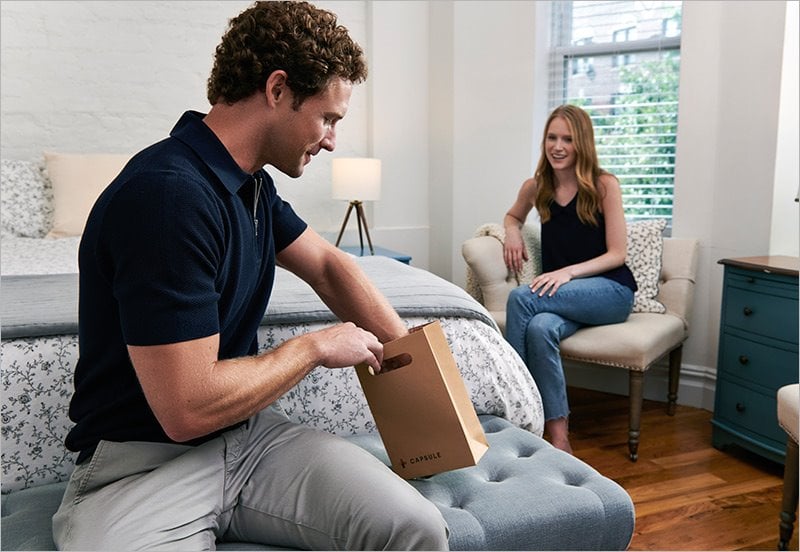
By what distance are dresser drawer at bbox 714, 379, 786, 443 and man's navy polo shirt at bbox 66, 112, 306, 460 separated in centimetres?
205

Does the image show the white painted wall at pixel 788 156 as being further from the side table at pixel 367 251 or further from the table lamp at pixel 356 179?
the table lamp at pixel 356 179

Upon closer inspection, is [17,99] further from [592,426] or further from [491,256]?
[592,426]

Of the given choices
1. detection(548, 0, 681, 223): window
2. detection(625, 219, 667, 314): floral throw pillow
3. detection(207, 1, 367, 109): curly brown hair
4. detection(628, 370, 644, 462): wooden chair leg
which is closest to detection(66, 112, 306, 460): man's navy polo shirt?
detection(207, 1, 367, 109): curly brown hair

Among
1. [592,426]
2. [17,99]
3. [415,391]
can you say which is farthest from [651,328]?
[17,99]

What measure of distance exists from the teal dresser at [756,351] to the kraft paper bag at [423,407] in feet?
5.35

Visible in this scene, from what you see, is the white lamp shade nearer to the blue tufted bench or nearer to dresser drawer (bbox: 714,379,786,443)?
dresser drawer (bbox: 714,379,786,443)

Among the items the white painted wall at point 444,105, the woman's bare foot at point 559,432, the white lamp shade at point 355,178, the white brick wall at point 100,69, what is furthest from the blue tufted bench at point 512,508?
the white brick wall at point 100,69

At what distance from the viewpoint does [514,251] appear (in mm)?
3395

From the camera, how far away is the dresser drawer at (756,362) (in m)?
2.70

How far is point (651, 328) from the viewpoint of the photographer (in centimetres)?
305

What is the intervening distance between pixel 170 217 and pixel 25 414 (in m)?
0.69

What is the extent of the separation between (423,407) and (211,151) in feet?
2.02

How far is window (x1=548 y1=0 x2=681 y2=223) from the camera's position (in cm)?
380

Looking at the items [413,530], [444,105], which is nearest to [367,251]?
[444,105]
